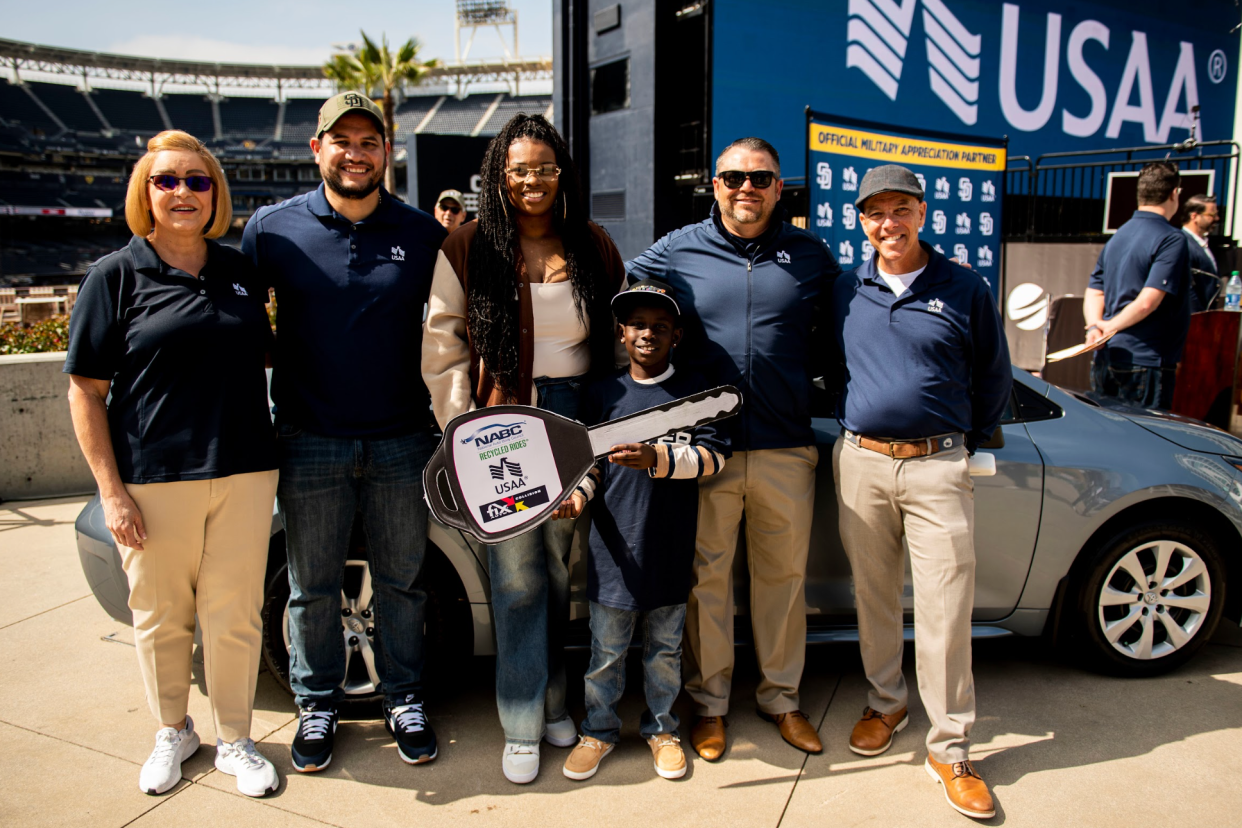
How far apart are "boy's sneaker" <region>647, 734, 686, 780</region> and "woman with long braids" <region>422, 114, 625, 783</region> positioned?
402mm

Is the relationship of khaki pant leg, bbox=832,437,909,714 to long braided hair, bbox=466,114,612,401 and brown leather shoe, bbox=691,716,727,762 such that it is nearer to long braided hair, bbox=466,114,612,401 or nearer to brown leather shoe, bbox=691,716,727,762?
brown leather shoe, bbox=691,716,727,762

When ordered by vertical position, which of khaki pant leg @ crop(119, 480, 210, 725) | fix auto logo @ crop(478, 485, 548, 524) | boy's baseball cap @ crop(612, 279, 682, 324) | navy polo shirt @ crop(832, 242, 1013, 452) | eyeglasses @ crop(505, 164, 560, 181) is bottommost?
khaki pant leg @ crop(119, 480, 210, 725)

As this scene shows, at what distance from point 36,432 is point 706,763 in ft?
18.9

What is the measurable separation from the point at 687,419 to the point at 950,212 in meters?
3.95

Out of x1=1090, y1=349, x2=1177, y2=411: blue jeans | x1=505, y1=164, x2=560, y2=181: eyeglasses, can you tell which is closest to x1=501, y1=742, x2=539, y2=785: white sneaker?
x1=505, y1=164, x2=560, y2=181: eyeglasses

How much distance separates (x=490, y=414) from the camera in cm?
262

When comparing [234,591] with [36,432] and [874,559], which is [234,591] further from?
[36,432]

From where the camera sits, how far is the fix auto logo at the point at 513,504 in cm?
267

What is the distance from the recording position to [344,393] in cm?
279

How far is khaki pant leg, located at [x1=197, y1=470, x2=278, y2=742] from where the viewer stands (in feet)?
8.95

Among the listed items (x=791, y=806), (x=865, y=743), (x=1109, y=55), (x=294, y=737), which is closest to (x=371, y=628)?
(x=294, y=737)

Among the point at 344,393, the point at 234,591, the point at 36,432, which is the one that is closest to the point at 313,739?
the point at 234,591

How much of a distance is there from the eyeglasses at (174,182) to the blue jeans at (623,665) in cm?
181

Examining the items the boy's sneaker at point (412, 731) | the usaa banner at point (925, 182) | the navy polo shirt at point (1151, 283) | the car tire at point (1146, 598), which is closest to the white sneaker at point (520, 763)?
the boy's sneaker at point (412, 731)
